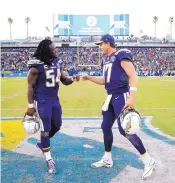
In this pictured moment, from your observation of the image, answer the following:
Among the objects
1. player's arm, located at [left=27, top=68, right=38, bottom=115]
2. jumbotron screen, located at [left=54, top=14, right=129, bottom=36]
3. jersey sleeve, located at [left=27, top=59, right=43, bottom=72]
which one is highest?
jumbotron screen, located at [left=54, top=14, right=129, bottom=36]

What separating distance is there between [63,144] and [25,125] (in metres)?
1.54

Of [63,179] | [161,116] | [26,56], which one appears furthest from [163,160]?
[26,56]

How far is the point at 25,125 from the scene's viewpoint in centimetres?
526

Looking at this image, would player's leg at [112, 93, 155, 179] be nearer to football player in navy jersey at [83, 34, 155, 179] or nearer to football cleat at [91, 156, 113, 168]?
football player in navy jersey at [83, 34, 155, 179]

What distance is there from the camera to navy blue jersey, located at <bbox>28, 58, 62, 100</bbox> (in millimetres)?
5191

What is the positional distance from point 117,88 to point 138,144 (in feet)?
2.98

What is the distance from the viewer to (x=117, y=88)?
17.1 feet

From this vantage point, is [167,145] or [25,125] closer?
[25,125]

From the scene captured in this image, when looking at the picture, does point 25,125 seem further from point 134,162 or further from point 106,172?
point 134,162

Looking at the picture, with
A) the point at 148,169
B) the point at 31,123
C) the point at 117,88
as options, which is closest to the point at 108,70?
the point at 117,88

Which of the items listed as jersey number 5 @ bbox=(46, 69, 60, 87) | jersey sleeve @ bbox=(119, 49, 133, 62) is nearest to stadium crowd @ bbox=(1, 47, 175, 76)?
jersey number 5 @ bbox=(46, 69, 60, 87)

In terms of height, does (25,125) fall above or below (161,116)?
above

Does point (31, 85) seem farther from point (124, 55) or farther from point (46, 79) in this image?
point (124, 55)

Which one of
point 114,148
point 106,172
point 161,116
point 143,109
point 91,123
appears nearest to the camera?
point 106,172
